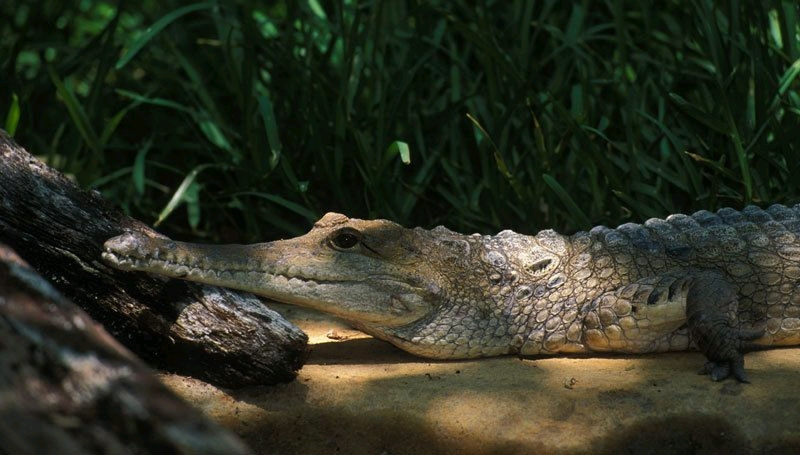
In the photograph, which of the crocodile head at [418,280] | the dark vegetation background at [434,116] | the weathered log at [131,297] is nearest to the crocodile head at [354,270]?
the crocodile head at [418,280]

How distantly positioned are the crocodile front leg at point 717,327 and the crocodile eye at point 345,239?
1.45m

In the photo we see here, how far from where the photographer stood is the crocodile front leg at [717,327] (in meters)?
4.21

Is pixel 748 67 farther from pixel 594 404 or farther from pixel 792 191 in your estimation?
pixel 594 404

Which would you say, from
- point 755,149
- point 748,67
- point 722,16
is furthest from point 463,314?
point 722,16

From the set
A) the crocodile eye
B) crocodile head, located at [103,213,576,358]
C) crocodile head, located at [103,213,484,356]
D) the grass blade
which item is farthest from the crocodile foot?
the grass blade

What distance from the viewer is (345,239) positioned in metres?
4.64

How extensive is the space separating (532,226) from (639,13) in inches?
88.4

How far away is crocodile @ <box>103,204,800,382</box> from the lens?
4.52 meters

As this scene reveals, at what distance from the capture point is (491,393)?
13.5ft

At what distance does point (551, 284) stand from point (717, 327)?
0.77 meters

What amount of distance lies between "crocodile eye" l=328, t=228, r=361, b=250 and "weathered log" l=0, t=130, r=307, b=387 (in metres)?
0.49

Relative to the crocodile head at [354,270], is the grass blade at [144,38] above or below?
above

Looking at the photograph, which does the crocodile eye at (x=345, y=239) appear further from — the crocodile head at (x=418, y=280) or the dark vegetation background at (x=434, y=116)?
the dark vegetation background at (x=434, y=116)

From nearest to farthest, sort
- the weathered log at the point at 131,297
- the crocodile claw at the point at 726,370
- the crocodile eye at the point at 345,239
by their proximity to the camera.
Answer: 1. the weathered log at the point at 131,297
2. the crocodile claw at the point at 726,370
3. the crocodile eye at the point at 345,239
